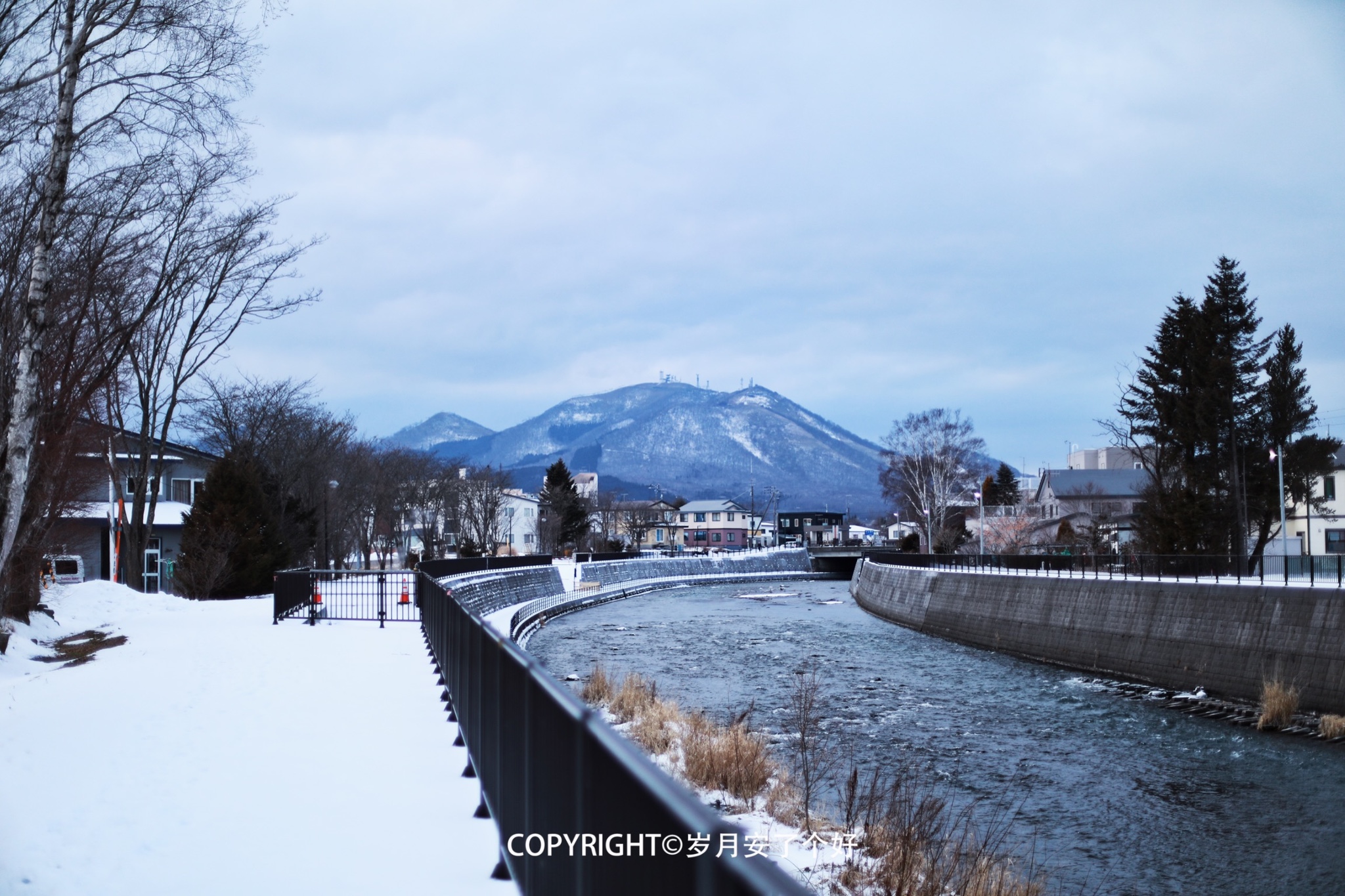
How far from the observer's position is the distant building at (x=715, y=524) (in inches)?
7318

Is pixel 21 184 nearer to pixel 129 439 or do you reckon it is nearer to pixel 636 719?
pixel 636 719

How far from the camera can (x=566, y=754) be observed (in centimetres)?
441

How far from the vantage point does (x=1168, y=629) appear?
2967 cm

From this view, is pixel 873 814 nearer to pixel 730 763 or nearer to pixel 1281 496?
pixel 730 763

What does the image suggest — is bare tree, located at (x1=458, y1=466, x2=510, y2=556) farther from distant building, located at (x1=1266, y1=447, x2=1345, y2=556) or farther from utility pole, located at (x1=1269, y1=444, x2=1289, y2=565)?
utility pole, located at (x1=1269, y1=444, x2=1289, y2=565)

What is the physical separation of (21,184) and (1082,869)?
16.9 metres

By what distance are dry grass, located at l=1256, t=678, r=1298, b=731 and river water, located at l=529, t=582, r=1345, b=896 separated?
46 cm

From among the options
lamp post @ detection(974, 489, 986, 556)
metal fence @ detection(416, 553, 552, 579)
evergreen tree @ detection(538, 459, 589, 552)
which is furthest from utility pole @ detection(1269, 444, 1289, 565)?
evergreen tree @ detection(538, 459, 589, 552)

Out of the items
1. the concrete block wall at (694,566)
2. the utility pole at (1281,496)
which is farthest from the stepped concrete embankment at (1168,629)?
the concrete block wall at (694,566)

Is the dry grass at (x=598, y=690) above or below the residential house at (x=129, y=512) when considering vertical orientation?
below

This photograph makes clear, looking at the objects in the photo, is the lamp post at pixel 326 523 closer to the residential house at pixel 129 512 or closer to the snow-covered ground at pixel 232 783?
the residential house at pixel 129 512

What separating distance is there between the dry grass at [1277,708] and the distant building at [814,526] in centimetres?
16681

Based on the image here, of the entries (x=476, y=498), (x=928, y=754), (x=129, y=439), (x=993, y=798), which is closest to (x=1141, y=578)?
(x=928, y=754)

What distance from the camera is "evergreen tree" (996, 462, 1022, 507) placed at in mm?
128125
